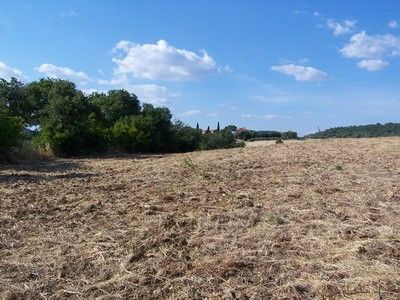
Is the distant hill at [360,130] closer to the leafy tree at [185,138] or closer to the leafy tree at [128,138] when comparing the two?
the leafy tree at [185,138]

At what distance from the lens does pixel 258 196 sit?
19.4ft

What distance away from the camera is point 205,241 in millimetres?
3865

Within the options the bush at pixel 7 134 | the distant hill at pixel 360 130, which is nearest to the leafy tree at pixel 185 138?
the distant hill at pixel 360 130

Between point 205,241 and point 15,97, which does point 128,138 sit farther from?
point 205,241

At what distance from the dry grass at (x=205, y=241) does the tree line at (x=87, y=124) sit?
8.84 m

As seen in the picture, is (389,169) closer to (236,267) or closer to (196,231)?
(196,231)

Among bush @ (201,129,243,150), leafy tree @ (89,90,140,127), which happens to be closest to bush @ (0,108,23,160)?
leafy tree @ (89,90,140,127)

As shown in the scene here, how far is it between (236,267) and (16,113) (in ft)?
83.2

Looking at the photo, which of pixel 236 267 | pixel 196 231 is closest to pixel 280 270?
pixel 236 267

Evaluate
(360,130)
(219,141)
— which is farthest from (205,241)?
(360,130)

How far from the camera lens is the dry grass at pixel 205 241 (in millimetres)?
2971

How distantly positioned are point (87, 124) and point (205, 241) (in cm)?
1621

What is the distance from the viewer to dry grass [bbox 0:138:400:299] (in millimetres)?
2971

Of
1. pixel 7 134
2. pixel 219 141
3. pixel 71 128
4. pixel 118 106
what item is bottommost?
pixel 219 141
